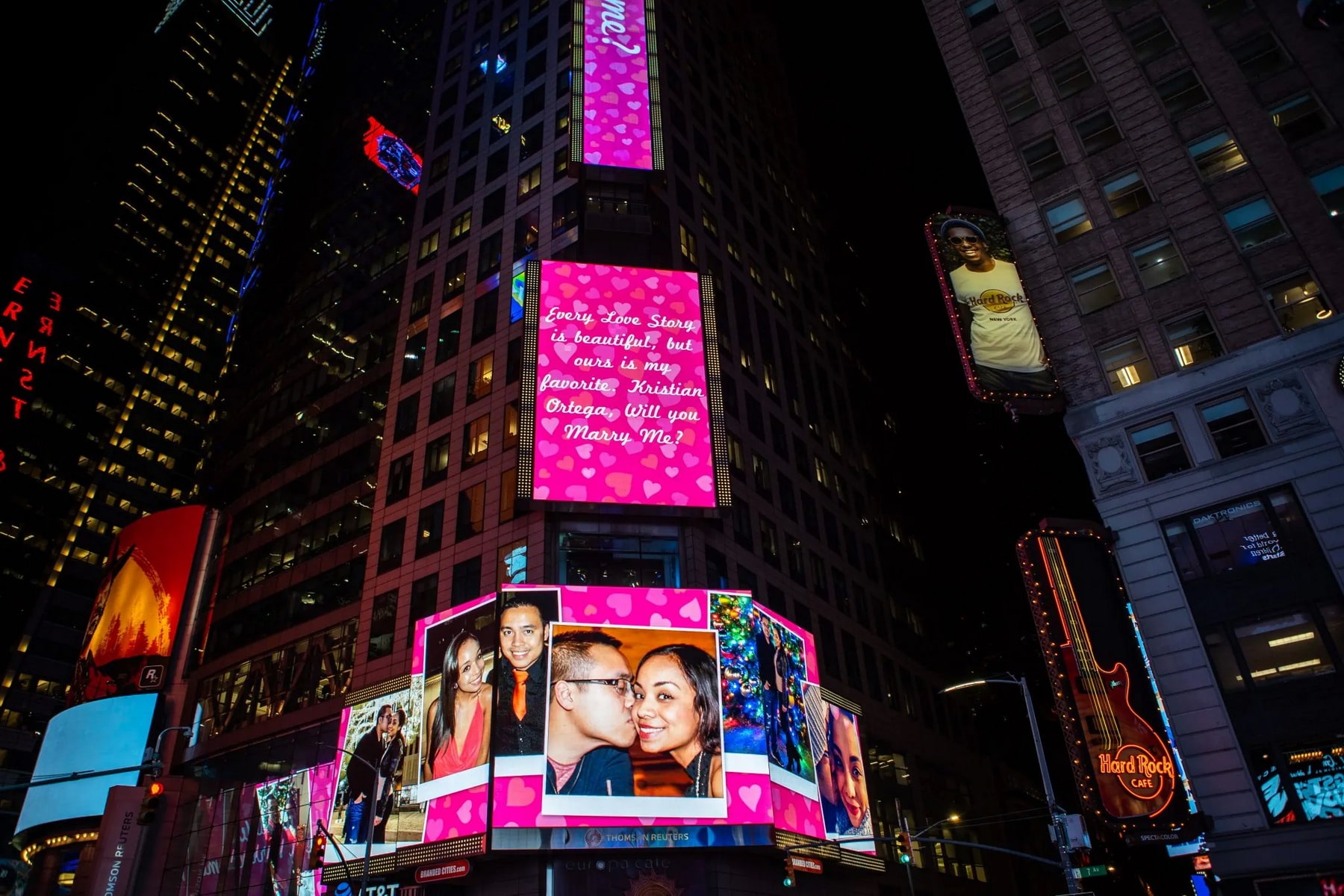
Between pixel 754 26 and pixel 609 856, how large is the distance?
3305 inches

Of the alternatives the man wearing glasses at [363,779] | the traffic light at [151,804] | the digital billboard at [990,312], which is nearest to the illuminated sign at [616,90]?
the digital billboard at [990,312]

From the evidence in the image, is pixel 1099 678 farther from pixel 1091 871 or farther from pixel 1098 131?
pixel 1098 131

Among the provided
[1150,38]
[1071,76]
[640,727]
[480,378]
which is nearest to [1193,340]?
[1071,76]

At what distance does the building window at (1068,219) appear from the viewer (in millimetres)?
38719

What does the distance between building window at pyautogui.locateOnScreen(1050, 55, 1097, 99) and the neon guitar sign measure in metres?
25.4

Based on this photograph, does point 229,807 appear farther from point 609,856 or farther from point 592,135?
point 592,135

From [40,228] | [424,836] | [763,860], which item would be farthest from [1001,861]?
[40,228]

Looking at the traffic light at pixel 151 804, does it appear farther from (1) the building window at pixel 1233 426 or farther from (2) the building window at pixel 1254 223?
(2) the building window at pixel 1254 223

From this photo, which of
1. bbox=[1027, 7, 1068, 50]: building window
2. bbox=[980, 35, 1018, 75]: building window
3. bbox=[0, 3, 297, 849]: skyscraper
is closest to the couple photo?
bbox=[980, 35, 1018, 75]: building window

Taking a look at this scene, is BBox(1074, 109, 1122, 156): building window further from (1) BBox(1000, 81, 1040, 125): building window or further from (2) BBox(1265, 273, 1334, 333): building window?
(2) BBox(1265, 273, 1334, 333): building window

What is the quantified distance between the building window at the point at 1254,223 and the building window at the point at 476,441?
3643 cm

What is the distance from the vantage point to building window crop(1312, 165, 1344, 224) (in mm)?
32938

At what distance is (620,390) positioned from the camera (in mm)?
43625

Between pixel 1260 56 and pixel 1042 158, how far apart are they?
9.14m
